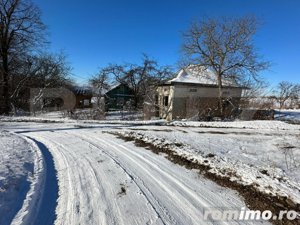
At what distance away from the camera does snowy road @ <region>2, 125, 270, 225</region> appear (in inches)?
97.4

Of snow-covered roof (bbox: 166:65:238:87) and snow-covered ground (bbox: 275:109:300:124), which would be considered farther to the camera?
snow-covered roof (bbox: 166:65:238:87)

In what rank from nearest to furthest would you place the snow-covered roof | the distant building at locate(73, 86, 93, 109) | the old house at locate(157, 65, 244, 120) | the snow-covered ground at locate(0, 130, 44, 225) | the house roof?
the snow-covered ground at locate(0, 130, 44, 225), the old house at locate(157, 65, 244, 120), the snow-covered roof, the distant building at locate(73, 86, 93, 109), the house roof

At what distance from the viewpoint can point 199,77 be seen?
19.0 metres

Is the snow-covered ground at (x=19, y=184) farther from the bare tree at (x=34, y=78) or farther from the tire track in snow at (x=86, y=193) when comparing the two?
the bare tree at (x=34, y=78)

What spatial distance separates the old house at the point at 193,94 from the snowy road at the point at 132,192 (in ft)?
41.0

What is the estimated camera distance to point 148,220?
7.84 ft

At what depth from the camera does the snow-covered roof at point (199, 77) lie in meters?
18.0

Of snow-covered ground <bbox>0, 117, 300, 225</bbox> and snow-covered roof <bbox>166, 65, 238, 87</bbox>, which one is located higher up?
snow-covered roof <bbox>166, 65, 238, 87</bbox>

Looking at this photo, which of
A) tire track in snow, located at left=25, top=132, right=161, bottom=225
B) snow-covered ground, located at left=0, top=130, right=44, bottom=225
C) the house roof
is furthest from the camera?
the house roof

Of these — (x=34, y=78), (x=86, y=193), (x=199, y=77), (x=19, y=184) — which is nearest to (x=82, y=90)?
(x=34, y=78)

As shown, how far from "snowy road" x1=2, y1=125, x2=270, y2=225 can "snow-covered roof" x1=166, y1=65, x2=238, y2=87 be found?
14258 millimetres

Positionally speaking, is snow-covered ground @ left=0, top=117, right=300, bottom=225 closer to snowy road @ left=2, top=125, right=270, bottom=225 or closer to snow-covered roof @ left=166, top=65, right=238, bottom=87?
snowy road @ left=2, top=125, right=270, bottom=225

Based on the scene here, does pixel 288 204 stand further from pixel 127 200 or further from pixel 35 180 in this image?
pixel 35 180

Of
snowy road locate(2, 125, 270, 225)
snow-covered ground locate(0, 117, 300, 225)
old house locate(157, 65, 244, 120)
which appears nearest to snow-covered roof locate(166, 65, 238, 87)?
old house locate(157, 65, 244, 120)
